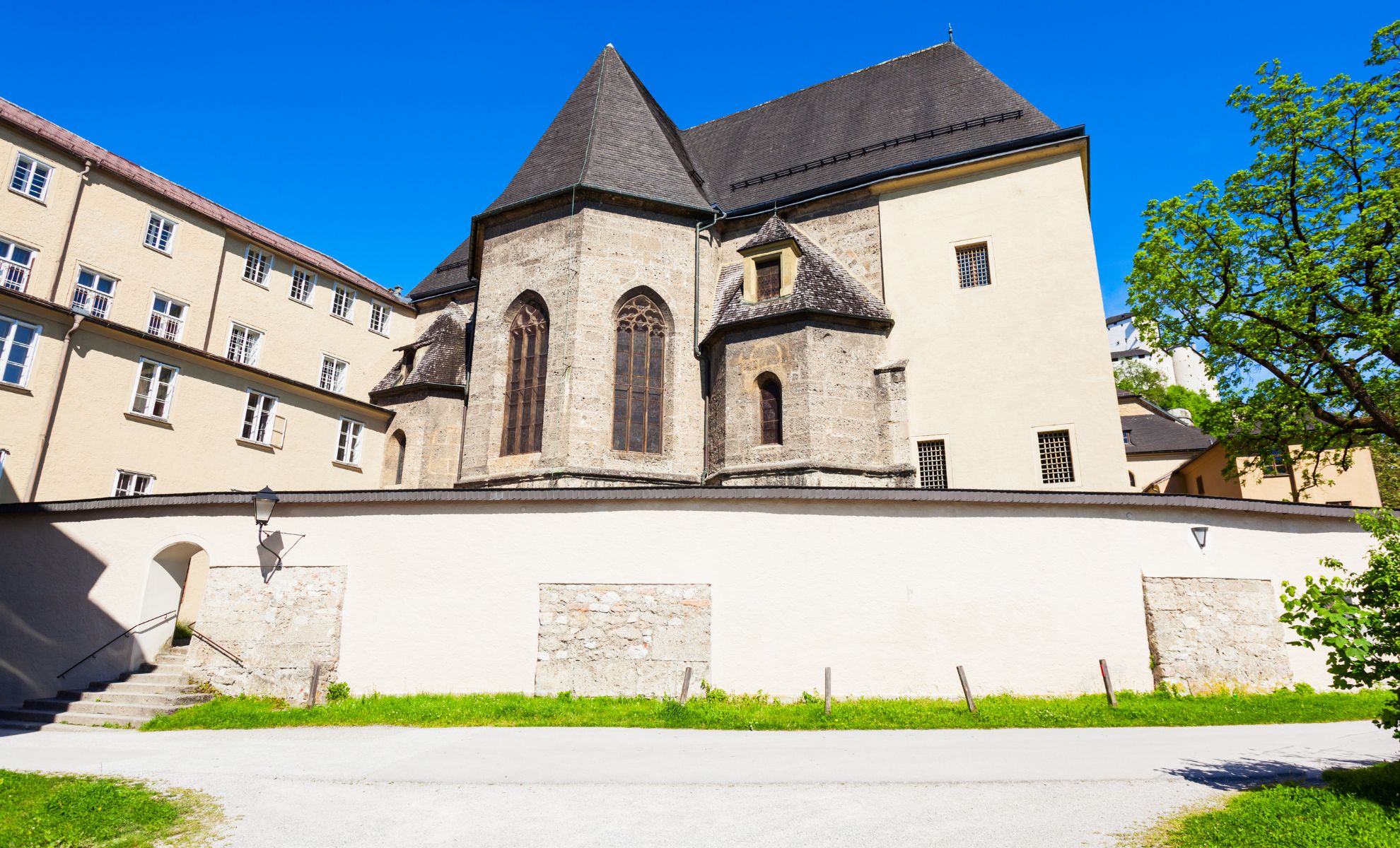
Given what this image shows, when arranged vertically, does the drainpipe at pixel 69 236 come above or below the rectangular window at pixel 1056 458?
above

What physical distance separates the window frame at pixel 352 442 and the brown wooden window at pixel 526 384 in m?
6.33

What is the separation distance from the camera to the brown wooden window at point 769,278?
1858cm

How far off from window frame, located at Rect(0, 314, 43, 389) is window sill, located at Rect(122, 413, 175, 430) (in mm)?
1854

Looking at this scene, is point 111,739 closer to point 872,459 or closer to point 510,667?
point 510,667

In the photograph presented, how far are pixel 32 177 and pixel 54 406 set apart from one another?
630 cm

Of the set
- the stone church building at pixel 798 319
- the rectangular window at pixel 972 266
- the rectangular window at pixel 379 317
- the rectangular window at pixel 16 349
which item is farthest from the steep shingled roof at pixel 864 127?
the rectangular window at pixel 16 349

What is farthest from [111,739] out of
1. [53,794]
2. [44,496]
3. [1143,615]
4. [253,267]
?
[253,267]

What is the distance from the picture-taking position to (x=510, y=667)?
11062mm

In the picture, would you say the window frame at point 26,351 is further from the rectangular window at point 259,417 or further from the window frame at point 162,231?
the window frame at point 162,231

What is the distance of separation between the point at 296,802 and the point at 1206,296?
65.1ft

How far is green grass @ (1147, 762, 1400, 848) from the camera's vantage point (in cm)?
475

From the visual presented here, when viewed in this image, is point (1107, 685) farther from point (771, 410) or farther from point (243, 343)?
point (243, 343)

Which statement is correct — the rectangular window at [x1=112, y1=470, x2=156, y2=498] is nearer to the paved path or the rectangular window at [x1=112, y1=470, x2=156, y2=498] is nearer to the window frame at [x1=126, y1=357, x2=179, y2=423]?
the window frame at [x1=126, y1=357, x2=179, y2=423]

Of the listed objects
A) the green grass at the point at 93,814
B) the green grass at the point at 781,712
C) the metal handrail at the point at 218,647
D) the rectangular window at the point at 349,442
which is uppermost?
the rectangular window at the point at 349,442
